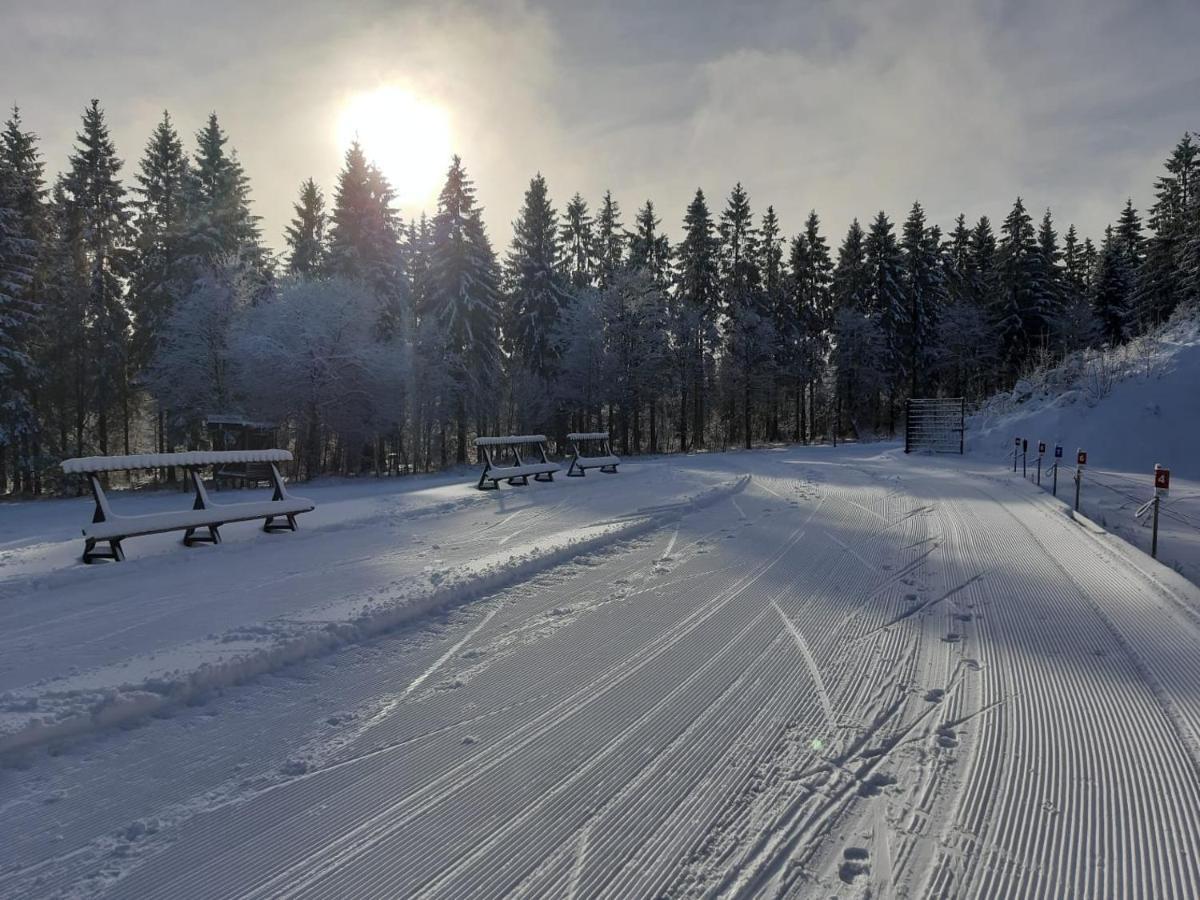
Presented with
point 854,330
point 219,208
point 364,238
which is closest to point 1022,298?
point 854,330

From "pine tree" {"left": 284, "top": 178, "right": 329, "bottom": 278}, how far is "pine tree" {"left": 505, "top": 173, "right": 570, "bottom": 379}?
10377mm

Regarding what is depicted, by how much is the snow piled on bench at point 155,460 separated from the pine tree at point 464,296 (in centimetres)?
2270

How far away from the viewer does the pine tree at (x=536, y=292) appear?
35.8m

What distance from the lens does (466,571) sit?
625cm

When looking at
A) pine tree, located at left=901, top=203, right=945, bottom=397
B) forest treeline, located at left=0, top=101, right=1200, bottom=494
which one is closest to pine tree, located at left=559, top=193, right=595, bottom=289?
forest treeline, located at left=0, top=101, right=1200, bottom=494

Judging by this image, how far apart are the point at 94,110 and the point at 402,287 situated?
47.9 feet

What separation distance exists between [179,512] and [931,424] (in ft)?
77.1

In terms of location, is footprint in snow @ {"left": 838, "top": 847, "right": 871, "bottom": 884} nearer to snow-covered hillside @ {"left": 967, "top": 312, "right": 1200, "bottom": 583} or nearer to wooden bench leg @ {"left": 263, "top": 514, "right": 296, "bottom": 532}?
wooden bench leg @ {"left": 263, "top": 514, "right": 296, "bottom": 532}

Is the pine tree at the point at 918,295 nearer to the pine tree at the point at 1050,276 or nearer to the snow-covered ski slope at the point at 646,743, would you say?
the pine tree at the point at 1050,276

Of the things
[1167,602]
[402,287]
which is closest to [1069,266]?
[402,287]

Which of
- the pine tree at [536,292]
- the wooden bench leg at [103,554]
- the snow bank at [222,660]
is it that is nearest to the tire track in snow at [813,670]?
the snow bank at [222,660]

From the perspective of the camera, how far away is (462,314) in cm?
3197

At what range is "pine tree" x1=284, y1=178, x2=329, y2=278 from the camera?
112 ft

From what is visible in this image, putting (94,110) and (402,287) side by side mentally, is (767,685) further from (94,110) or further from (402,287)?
(94,110)
